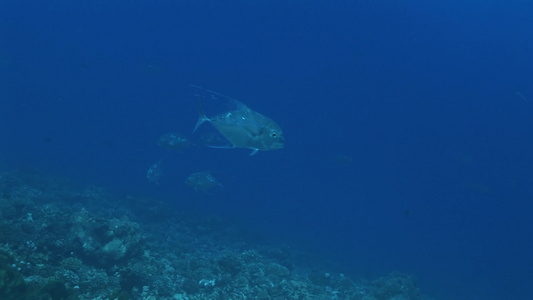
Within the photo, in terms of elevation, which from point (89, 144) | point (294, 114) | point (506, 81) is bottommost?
point (89, 144)

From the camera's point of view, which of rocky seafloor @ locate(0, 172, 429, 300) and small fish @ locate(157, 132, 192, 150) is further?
small fish @ locate(157, 132, 192, 150)

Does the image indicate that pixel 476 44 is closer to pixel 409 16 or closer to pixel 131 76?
pixel 409 16

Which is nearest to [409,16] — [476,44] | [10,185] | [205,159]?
[476,44]

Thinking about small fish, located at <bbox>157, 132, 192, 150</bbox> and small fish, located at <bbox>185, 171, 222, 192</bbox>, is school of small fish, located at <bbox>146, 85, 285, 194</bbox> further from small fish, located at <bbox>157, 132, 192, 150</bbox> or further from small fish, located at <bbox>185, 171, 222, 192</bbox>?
small fish, located at <bbox>157, 132, 192, 150</bbox>

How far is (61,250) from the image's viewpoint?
308 inches

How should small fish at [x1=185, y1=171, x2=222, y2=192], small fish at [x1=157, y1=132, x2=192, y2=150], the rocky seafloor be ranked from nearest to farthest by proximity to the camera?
1. the rocky seafloor
2. small fish at [x1=185, y1=171, x2=222, y2=192]
3. small fish at [x1=157, y1=132, x2=192, y2=150]

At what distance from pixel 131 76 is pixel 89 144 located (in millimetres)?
64801

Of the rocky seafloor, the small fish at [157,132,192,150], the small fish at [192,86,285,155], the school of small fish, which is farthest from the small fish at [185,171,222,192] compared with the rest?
the small fish at [192,86,285,155]

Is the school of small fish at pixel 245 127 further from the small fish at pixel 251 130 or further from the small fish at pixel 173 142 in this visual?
the small fish at pixel 173 142

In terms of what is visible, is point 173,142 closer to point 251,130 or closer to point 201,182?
point 201,182

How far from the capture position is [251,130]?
19.4 ft

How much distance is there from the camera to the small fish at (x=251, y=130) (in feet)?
19.4

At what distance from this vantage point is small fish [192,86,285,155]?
5914 mm

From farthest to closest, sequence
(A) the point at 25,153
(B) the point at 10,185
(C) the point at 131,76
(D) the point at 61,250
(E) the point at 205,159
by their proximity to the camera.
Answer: (C) the point at 131,76, (E) the point at 205,159, (A) the point at 25,153, (B) the point at 10,185, (D) the point at 61,250
